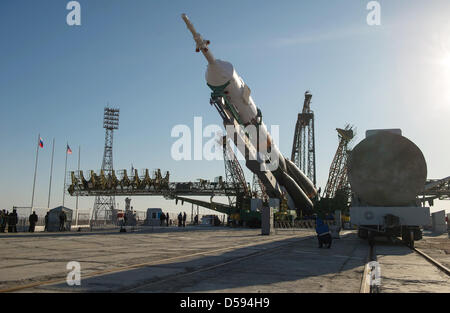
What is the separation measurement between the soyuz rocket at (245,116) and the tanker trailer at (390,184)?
11961 millimetres

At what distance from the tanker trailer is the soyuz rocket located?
12.0m

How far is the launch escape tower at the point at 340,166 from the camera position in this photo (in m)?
58.6

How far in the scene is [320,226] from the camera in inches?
562

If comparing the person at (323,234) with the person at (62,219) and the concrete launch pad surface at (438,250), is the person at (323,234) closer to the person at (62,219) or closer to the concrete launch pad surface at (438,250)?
the concrete launch pad surface at (438,250)

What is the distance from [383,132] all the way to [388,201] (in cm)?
280

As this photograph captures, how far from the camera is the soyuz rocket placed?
2400cm

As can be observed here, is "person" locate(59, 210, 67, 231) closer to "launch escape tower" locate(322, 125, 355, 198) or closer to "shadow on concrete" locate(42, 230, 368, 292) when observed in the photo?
"shadow on concrete" locate(42, 230, 368, 292)

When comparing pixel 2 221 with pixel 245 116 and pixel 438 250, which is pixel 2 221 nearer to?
pixel 245 116

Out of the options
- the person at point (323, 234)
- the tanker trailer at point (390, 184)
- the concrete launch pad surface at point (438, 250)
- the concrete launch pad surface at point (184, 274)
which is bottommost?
the concrete launch pad surface at point (438, 250)

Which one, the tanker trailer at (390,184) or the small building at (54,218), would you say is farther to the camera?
the small building at (54,218)

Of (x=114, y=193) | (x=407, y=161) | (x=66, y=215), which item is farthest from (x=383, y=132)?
(x=114, y=193)

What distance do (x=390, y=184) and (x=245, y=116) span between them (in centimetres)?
1434

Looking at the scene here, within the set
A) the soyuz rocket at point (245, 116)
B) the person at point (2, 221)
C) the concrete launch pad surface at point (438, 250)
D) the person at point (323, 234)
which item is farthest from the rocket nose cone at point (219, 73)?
the person at point (2, 221)
